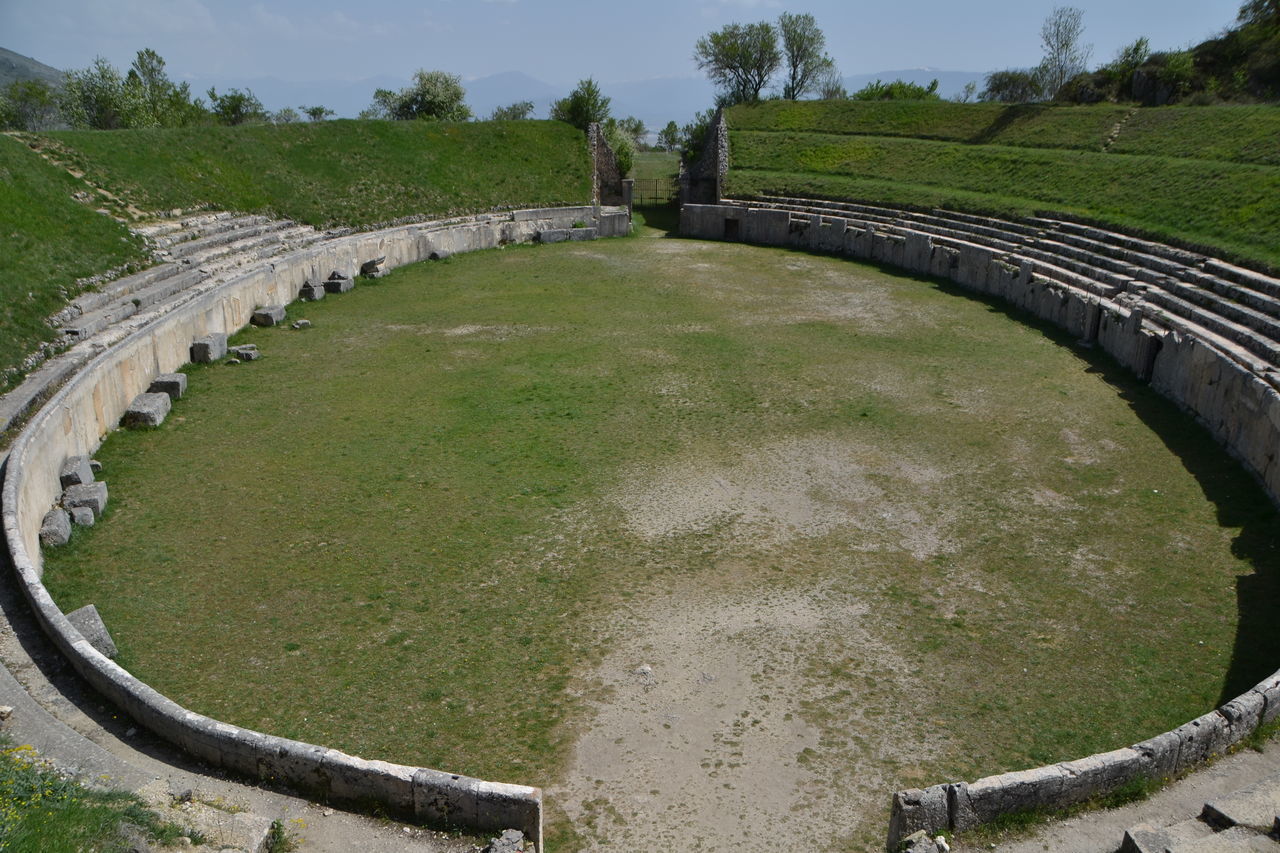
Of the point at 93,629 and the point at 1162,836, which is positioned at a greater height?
the point at 93,629

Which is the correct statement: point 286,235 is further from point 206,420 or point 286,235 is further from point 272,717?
point 272,717

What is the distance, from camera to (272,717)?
10.1 meters

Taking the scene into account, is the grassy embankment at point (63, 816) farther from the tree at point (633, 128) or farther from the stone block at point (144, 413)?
the tree at point (633, 128)

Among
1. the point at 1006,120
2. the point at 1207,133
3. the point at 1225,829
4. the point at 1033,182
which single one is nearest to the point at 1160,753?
the point at 1225,829

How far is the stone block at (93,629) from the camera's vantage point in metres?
10.7

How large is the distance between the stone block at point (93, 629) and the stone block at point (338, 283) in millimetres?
20213

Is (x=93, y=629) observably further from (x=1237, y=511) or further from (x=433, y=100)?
(x=433, y=100)

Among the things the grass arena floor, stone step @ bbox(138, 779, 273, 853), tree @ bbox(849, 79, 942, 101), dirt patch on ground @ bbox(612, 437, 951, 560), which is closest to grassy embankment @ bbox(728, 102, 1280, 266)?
tree @ bbox(849, 79, 942, 101)

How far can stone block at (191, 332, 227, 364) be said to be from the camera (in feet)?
71.6

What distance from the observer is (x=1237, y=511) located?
1512cm

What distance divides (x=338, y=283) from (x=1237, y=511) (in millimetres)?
24775

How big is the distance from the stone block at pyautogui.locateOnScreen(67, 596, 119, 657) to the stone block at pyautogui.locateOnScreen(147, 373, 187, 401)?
31.4ft

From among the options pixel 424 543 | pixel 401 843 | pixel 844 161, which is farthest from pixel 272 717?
pixel 844 161

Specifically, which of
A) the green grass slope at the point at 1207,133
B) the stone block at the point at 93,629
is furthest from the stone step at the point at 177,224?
the green grass slope at the point at 1207,133
